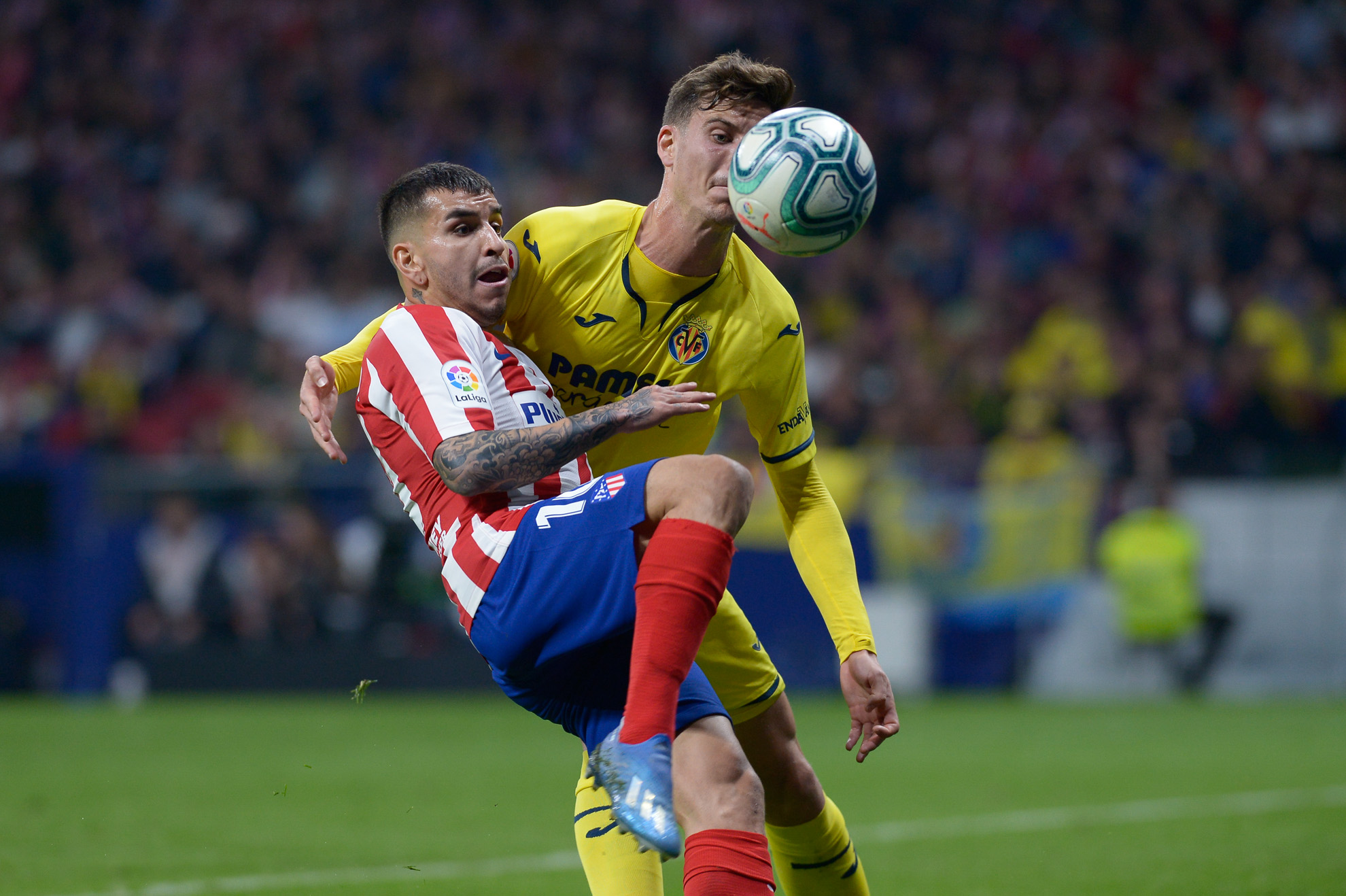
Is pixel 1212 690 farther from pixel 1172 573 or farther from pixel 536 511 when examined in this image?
pixel 536 511

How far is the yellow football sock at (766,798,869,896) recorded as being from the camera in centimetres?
417

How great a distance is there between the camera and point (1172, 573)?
40.7ft

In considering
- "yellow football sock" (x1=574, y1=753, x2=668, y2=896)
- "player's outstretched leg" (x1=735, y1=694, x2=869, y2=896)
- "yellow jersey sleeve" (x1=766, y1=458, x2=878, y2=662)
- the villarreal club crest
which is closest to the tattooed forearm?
"yellow football sock" (x1=574, y1=753, x2=668, y2=896)

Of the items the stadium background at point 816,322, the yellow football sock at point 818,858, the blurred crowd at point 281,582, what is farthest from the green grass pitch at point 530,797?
the yellow football sock at point 818,858

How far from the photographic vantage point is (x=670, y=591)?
119 inches

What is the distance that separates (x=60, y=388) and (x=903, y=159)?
9.20 m

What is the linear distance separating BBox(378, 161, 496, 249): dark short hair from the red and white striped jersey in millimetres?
321

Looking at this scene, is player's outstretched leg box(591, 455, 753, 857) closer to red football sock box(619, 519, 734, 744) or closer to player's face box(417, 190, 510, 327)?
red football sock box(619, 519, 734, 744)

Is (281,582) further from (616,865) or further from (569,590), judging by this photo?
(569,590)

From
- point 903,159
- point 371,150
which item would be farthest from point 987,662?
point 371,150

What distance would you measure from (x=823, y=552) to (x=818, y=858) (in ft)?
2.85

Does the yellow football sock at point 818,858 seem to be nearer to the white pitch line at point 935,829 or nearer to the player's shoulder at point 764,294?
the player's shoulder at point 764,294

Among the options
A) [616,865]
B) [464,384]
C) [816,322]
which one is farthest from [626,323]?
[816,322]

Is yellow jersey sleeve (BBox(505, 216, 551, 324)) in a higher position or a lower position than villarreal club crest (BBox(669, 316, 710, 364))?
higher
